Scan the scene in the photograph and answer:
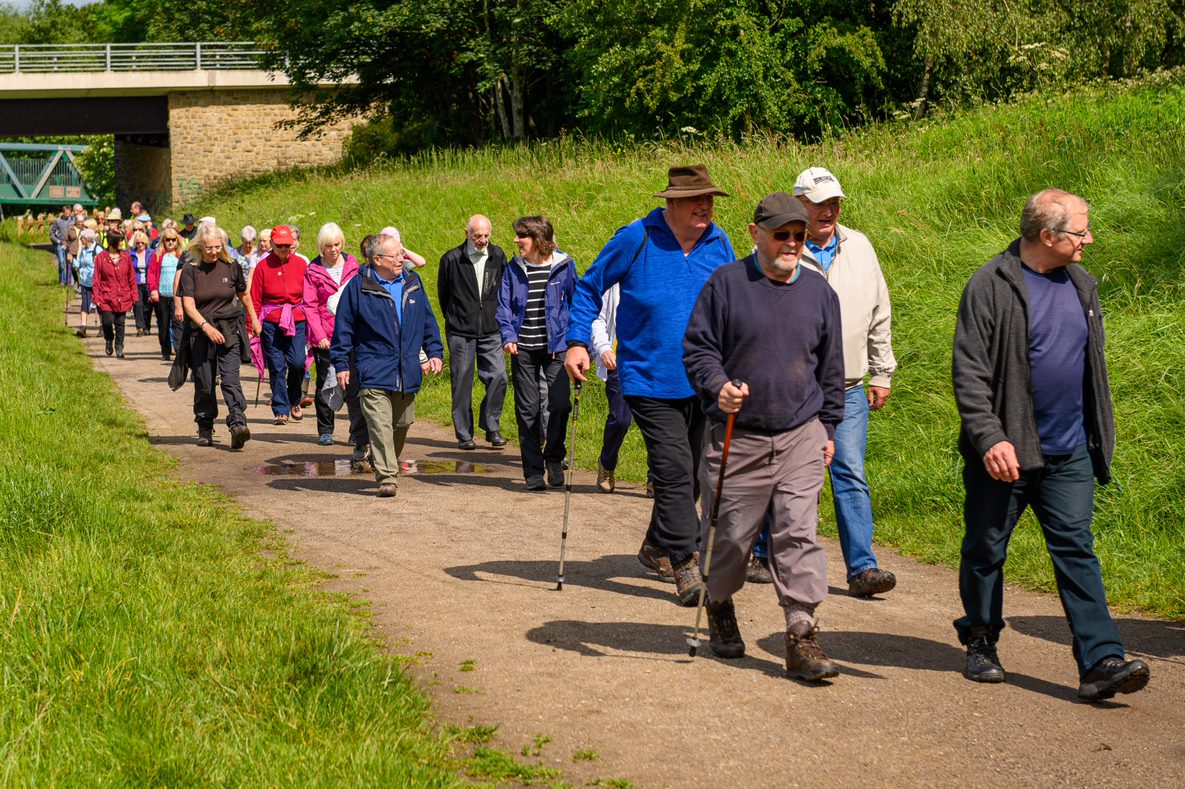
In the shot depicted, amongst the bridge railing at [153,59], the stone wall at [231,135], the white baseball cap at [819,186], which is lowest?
the white baseball cap at [819,186]

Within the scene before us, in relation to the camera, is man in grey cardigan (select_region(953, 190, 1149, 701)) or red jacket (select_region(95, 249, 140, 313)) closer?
man in grey cardigan (select_region(953, 190, 1149, 701))

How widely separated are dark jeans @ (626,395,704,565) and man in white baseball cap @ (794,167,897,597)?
0.87 meters

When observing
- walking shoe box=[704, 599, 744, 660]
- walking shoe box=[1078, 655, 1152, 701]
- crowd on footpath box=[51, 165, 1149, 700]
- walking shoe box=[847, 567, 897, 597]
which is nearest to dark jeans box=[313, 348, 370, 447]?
crowd on footpath box=[51, 165, 1149, 700]

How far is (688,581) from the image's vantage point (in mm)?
7098

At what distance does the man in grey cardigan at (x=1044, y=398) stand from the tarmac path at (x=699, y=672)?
1.38ft

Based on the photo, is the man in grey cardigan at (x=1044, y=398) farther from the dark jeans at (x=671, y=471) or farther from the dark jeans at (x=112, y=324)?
the dark jeans at (x=112, y=324)

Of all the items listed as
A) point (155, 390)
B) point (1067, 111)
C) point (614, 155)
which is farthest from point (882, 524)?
point (614, 155)

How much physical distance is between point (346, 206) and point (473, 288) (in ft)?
54.6

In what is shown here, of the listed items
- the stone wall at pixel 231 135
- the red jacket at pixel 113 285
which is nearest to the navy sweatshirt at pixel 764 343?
the red jacket at pixel 113 285

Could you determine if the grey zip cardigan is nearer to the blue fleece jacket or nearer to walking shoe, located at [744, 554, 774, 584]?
the blue fleece jacket

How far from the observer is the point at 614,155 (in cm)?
2355

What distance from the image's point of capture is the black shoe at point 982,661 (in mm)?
5898

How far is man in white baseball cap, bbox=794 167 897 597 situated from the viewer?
291 inches

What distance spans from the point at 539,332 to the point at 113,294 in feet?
41.9
